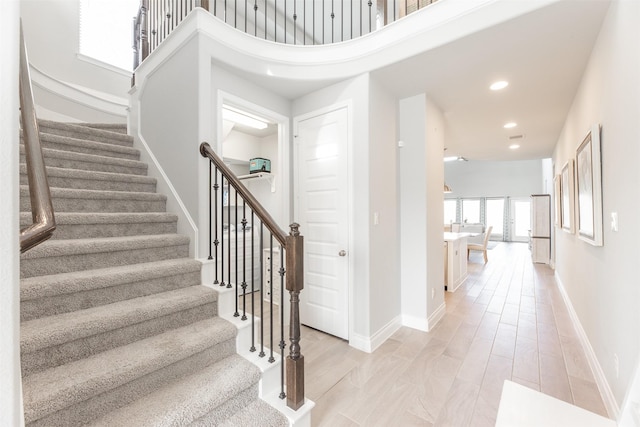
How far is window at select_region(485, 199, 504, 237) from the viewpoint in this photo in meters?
11.9

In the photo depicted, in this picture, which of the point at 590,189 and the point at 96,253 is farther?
the point at 590,189

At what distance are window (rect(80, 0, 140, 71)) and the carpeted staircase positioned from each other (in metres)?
2.99

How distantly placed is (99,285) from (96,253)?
32 cm

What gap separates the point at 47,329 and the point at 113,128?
310 centimetres

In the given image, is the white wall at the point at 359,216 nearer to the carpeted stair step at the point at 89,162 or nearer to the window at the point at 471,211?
the carpeted stair step at the point at 89,162

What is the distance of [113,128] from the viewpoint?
3584 millimetres

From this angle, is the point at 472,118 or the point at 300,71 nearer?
the point at 300,71

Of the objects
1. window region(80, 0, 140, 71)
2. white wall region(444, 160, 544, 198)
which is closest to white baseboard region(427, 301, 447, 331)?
window region(80, 0, 140, 71)

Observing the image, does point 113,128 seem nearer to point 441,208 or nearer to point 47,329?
point 47,329

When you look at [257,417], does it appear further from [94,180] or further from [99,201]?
[94,180]

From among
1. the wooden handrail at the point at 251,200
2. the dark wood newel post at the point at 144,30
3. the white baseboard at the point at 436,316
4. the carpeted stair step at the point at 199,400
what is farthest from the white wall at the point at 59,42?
the white baseboard at the point at 436,316

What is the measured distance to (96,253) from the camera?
1.87 m

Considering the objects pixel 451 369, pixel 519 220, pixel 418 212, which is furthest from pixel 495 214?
pixel 451 369

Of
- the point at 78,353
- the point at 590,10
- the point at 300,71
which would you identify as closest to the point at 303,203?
the point at 300,71
